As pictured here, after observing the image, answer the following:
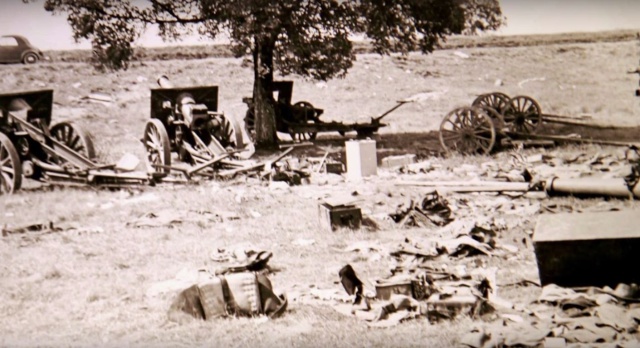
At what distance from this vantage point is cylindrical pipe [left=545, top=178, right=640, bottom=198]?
4629 millimetres

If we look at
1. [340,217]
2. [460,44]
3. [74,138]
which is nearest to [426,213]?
[340,217]

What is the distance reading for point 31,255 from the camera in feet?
14.2

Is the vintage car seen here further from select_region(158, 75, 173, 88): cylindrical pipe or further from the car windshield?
select_region(158, 75, 173, 88): cylindrical pipe

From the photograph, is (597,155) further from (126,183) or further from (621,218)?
(126,183)

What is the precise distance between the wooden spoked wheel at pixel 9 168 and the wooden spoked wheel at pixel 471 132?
150 inches

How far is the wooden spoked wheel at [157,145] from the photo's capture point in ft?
21.4

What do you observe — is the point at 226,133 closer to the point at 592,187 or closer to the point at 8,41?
the point at 8,41

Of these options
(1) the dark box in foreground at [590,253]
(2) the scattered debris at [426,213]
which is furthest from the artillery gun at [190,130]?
(1) the dark box in foreground at [590,253]

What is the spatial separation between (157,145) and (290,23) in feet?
6.49

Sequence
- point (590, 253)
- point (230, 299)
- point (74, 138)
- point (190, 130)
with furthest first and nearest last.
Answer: point (190, 130) → point (74, 138) → point (230, 299) → point (590, 253)

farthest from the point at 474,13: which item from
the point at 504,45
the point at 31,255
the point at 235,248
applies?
the point at 31,255

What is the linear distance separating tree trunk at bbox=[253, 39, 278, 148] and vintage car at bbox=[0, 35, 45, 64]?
196 centimetres

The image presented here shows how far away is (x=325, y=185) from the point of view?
6.25 meters

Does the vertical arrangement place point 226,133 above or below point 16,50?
below
